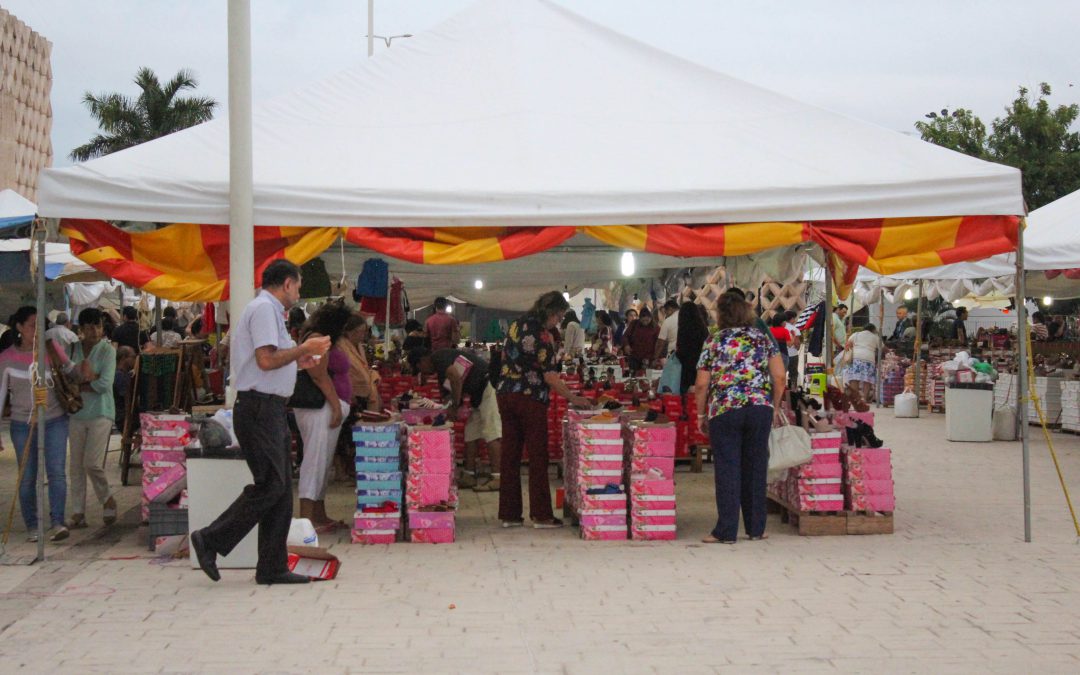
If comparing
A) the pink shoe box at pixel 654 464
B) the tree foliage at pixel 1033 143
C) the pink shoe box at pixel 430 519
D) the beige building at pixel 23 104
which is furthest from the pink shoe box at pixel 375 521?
the beige building at pixel 23 104

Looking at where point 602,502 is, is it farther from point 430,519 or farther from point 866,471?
point 866,471

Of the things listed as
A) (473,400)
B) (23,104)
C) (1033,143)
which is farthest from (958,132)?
(23,104)

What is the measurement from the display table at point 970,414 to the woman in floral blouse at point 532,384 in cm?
941

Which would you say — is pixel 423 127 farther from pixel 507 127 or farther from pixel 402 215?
pixel 402 215

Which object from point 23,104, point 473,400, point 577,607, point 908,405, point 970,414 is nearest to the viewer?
point 577,607

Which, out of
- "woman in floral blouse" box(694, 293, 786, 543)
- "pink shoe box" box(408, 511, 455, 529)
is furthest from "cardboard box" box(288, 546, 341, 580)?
"woman in floral blouse" box(694, 293, 786, 543)

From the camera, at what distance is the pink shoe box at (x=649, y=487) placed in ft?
28.4

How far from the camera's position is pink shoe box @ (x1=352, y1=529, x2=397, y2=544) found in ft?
28.1

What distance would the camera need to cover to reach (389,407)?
12.5 metres

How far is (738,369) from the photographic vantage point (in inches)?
326

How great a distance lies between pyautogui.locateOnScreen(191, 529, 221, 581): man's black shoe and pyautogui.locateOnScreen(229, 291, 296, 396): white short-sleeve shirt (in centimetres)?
92

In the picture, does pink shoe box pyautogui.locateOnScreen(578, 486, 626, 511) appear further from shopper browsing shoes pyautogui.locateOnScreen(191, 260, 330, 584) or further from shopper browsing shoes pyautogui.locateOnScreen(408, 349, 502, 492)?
shopper browsing shoes pyautogui.locateOnScreen(408, 349, 502, 492)

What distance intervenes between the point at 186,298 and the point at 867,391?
15.8m

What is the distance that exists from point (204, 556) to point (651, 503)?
3399 mm
